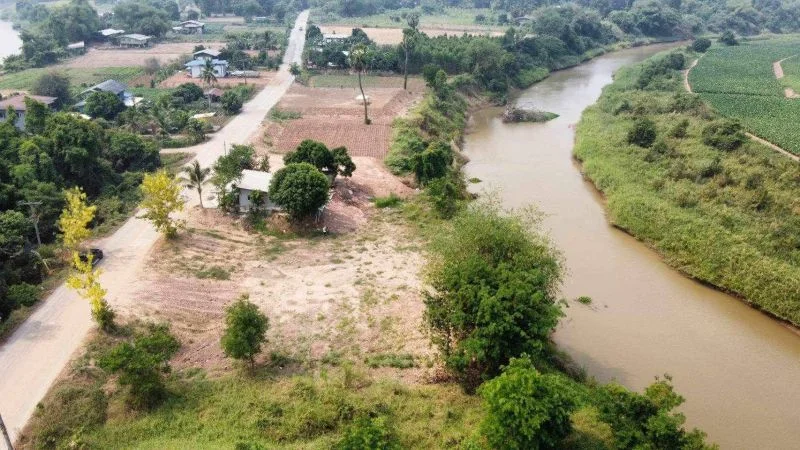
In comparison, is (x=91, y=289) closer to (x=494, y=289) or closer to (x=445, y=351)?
(x=445, y=351)

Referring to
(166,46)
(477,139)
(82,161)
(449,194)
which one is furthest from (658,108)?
(166,46)

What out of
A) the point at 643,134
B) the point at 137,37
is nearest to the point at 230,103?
the point at 643,134

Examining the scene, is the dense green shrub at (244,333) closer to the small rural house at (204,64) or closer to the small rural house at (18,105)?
the small rural house at (18,105)

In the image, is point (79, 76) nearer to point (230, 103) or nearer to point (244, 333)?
point (230, 103)

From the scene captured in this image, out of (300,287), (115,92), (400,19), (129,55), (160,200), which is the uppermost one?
(400,19)

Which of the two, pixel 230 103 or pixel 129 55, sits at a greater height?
pixel 129 55

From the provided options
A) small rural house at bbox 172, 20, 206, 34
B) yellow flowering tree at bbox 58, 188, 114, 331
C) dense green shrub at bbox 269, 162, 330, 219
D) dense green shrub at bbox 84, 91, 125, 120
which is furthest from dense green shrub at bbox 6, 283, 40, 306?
small rural house at bbox 172, 20, 206, 34

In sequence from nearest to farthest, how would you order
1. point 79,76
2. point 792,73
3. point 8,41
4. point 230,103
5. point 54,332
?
point 54,332, point 230,103, point 79,76, point 792,73, point 8,41
